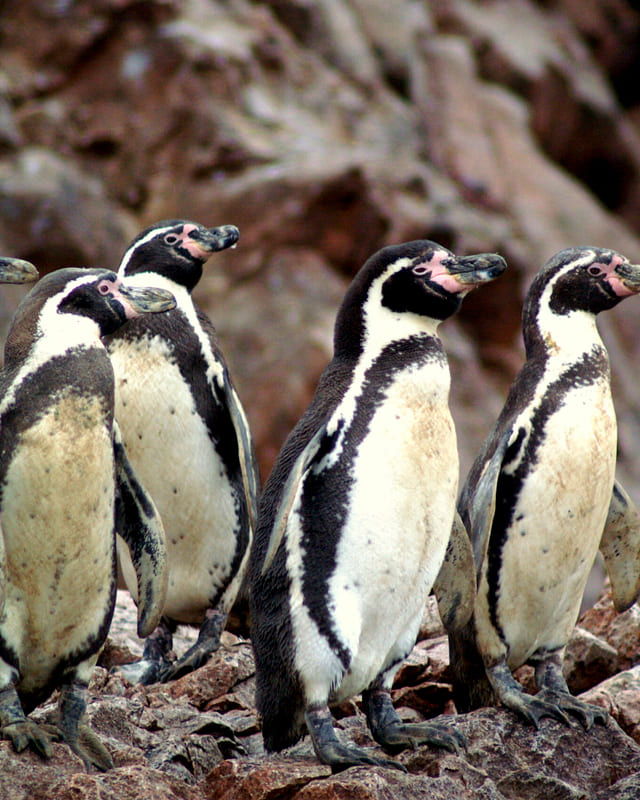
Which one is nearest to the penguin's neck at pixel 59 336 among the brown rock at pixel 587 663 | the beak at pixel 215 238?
the beak at pixel 215 238

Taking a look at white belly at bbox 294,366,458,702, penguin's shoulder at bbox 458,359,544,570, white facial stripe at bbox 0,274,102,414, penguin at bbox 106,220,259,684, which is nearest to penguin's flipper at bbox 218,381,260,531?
penguin at bbox 106,220,259,684

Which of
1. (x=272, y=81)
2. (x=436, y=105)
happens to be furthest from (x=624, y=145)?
(x=272, y=81)

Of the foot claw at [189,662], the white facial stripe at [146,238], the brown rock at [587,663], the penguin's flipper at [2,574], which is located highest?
the white facial stripe at [146,238]

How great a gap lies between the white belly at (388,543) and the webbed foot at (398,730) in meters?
0.09

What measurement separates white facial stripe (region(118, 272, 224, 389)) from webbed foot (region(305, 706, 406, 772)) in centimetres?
163

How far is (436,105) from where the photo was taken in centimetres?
1279

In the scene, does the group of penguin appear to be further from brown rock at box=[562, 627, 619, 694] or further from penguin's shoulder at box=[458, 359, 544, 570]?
brown rock at box=[562, 627, 619, 694]

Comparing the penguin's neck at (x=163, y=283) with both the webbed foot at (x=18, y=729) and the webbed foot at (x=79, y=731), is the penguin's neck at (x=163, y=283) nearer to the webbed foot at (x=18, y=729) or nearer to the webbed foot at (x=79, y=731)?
the webbed foot at (x=79, y=731)

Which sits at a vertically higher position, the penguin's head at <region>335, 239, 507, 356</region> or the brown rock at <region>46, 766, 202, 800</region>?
the penguin's head at <region>335, 239, 507, 356</region>

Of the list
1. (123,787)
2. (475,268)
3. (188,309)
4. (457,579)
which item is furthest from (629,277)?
(123,787)

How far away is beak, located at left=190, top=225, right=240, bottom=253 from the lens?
15.7ft

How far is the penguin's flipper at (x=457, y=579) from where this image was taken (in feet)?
12.3

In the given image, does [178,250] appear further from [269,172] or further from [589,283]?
[269,172]

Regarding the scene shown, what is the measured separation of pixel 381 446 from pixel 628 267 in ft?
4.33
